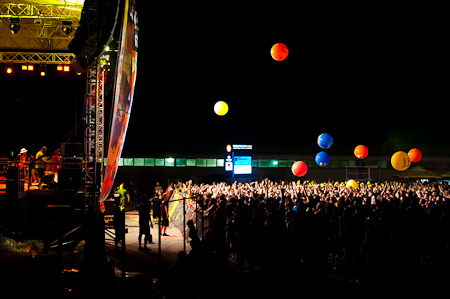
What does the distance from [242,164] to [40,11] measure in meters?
14.6

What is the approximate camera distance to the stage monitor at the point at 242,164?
74.9 ft

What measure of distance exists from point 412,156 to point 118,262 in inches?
570

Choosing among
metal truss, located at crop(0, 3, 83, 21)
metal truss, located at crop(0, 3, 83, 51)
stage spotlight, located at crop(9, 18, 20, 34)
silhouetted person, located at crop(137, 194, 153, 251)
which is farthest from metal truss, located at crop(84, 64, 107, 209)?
stage spotlight, located at crop(9, 18, 20, 34)

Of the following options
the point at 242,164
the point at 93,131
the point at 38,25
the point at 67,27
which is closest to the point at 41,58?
the point at 38,25

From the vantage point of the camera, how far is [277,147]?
90.3 feet

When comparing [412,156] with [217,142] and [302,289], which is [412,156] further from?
[217,142]

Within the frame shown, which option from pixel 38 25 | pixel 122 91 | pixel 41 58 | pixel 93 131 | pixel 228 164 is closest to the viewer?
pixel 122 91

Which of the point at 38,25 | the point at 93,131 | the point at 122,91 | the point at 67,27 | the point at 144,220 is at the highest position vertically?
the point at 38,25

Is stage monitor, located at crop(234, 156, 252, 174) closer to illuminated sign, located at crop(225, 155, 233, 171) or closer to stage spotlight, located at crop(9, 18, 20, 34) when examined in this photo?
illuminated sign, located at crop(225, 155, 233, 171)

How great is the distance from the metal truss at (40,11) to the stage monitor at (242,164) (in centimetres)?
1296

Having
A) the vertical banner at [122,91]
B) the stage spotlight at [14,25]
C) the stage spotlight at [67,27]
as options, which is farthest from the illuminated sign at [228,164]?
the stage spotlight at [14,25]

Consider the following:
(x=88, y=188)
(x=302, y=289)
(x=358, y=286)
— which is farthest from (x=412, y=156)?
(x=88, y=188)

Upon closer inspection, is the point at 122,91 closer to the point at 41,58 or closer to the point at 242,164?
the point at 41,58

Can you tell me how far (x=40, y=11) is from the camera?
14531 millimetres
